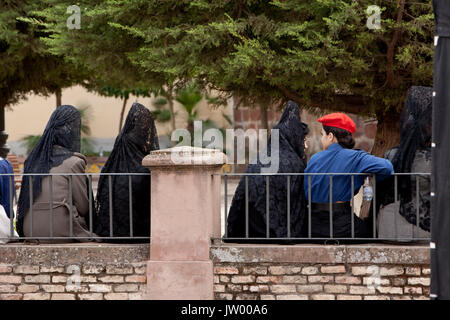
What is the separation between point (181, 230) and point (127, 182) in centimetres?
72

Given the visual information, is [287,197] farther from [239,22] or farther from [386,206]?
[239,22]

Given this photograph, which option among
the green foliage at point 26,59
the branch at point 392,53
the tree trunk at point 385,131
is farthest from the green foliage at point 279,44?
the green foliage at point 26,59

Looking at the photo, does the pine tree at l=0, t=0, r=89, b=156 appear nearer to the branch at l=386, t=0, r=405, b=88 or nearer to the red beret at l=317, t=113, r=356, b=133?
the branch at l=386, t=0, r=405, b=88

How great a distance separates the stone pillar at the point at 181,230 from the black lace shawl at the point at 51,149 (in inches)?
33.6

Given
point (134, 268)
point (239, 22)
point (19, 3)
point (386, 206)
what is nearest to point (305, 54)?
point (239, 22)

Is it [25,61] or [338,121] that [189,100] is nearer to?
[25,61]

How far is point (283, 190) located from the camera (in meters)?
5.79

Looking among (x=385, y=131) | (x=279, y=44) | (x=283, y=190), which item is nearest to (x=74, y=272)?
(x=283, y=190)

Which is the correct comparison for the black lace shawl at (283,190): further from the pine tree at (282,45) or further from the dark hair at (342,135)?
the pine tree at (282,45)

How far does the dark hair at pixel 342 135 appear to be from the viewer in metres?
5.69

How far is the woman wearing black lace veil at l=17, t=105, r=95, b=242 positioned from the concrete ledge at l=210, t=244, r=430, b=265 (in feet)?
4.46

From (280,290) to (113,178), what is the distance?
1801mm

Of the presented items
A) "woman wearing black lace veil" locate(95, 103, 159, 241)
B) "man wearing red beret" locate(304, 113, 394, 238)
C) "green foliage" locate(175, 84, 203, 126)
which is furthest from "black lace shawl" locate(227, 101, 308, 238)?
"green foliage" locate(175, 84, 203, 126)

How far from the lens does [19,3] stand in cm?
1418
